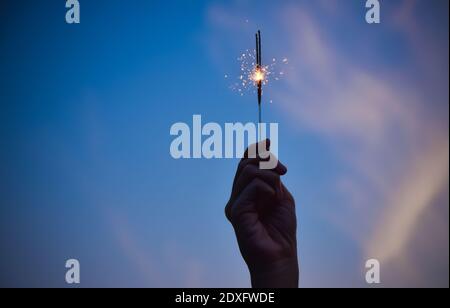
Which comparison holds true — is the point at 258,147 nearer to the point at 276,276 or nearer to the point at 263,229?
the point at 263,229

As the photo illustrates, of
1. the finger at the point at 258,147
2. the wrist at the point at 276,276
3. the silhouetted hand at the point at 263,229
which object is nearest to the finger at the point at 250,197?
the silhouetted hand at the point at 263,229

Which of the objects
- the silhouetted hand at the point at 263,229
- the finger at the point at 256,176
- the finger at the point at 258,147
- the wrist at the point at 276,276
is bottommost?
the wrist at the point at 276,276

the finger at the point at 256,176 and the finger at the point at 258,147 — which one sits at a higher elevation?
the finger at the point at 258,147

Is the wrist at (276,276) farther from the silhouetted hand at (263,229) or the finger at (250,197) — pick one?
the finger at (250,197)

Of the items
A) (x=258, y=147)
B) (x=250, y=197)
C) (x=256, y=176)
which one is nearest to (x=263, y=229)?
(x=250, y=197)

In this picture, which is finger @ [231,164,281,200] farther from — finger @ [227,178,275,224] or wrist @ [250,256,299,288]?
wrist @ [250,256,299,288]

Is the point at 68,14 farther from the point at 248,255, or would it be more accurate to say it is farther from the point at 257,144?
the point at 248,255
